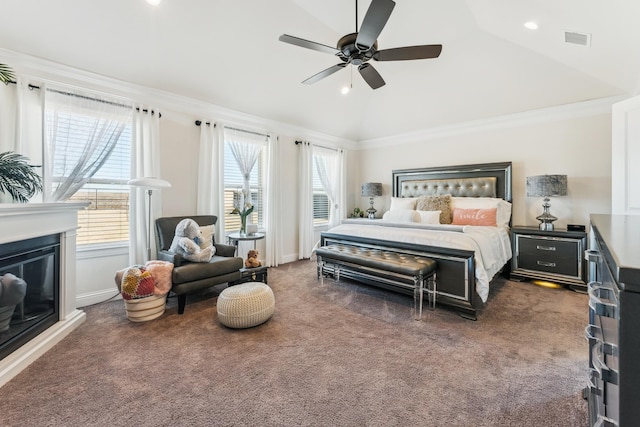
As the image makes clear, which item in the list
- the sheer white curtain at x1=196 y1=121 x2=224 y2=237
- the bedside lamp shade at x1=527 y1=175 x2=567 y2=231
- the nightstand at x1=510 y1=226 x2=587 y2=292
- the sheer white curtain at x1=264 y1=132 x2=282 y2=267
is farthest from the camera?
the sheer white curtain at x1=264 y1=132 x2=282 y2=267

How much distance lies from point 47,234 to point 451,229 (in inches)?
159

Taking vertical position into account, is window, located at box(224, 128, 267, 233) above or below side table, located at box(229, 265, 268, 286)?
above

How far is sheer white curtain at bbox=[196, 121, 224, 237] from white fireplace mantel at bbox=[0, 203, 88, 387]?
1.52 m

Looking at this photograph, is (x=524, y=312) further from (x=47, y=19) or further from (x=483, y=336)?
(x=47, y=19)

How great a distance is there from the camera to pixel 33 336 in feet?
7.12

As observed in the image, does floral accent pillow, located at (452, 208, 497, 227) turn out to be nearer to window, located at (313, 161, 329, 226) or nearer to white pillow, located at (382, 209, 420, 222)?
white pillow, located at (382, 209, 420, 222)

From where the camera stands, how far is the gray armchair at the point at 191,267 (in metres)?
2.84

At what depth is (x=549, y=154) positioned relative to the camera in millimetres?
4293

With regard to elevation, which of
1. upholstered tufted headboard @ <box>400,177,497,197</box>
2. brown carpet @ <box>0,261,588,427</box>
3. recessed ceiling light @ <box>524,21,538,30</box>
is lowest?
A: brown carpet @ <box>0,261,588,427</box>

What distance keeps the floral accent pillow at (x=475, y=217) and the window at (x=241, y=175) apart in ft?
10.9

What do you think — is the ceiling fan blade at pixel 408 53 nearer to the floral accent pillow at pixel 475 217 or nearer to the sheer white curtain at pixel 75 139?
the floral accent pillow at pixel 475 217

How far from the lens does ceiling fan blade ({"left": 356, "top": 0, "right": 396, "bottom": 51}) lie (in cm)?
189

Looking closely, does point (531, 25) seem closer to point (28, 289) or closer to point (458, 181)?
point (458, 181)

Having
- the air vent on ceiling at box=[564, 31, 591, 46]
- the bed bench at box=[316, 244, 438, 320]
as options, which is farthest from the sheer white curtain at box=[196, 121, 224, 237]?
the air vent on ceiling at box=[564, 31, 591, 46]
